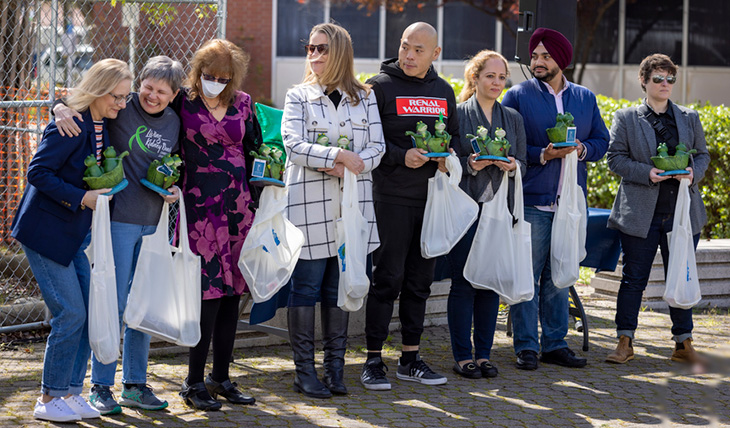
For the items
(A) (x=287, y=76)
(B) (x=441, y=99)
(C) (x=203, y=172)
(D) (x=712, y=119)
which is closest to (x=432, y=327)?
(B) (x=441, y=99)

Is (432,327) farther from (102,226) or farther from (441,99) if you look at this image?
(102,226)

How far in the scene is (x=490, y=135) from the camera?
585 cm

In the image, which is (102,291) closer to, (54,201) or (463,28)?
(54,201)

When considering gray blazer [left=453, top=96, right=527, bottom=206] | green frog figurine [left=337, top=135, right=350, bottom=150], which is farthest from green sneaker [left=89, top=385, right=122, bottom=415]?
gray blazer [left=453, top=96, right=527, bottom=206]

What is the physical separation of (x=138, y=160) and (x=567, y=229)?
9.30ft

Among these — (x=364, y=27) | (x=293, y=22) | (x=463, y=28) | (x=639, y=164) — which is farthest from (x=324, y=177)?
(x=293, y=22)

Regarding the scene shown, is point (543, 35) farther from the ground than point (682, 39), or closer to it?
closer to it

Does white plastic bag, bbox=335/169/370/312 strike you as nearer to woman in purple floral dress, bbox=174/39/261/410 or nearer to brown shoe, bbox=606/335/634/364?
woman in purple floral dress, bbox=174/39/261/410

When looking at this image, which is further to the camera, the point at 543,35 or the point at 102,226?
the point at 543,35

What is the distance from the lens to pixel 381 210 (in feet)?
18.2

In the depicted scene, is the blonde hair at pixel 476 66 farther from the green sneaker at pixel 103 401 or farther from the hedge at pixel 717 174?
the hedge at pixel 717 174

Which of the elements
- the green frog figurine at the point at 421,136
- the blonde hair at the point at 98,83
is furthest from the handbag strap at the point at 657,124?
the blonde hair at the point at 98,83

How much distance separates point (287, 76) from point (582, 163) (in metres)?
15.5

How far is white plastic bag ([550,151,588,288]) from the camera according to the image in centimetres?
600
